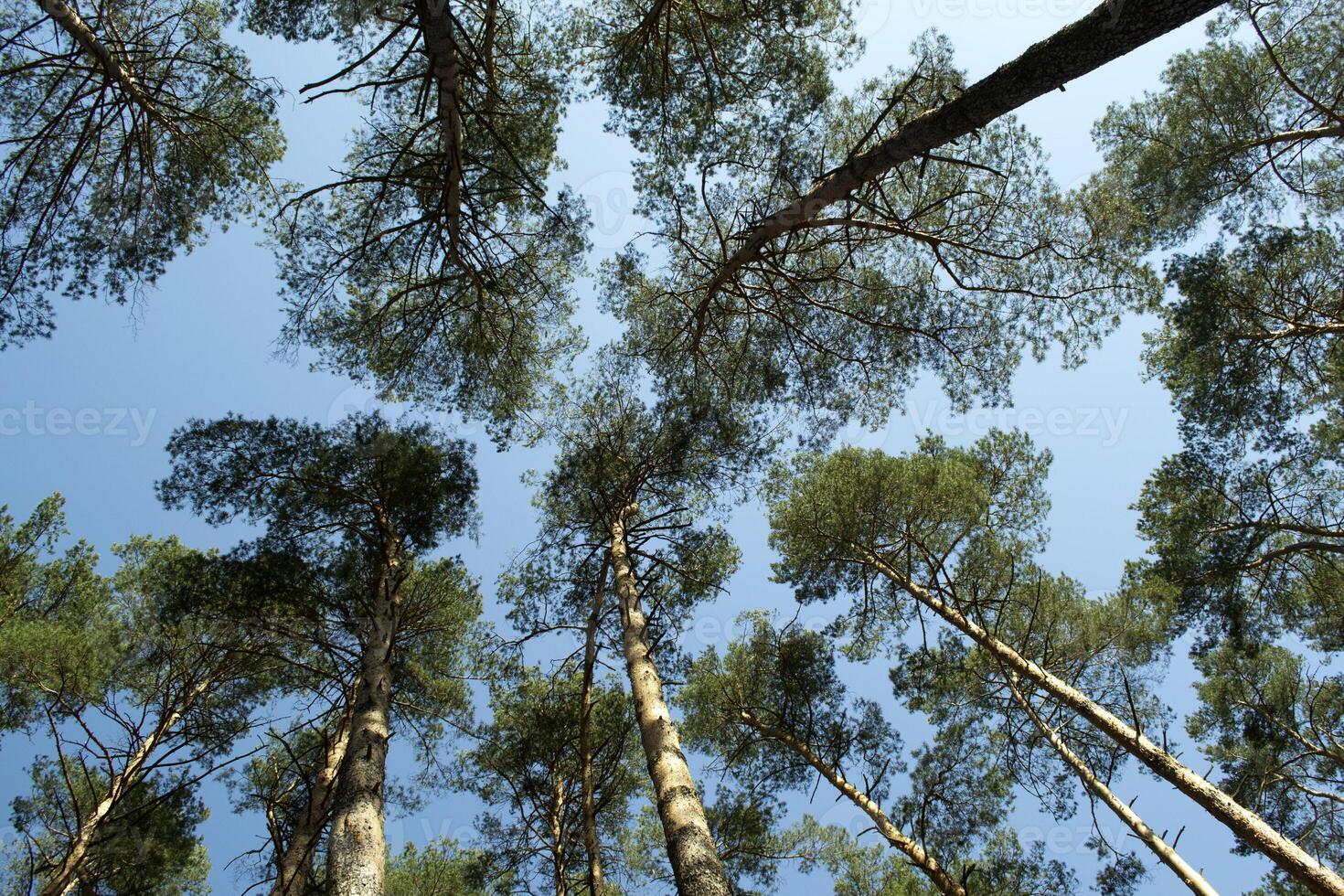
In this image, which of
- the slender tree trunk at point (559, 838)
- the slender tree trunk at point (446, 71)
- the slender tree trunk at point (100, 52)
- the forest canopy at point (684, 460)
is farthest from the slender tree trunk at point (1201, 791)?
the slender tree trunk at point (100, 52)

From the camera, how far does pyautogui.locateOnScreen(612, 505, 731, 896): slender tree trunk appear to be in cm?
374

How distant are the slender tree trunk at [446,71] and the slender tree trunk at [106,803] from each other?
5269 millimetres

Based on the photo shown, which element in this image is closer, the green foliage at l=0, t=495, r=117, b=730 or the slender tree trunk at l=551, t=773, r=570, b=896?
the slender tree trunk at l=551, t=773, r=570, b=896

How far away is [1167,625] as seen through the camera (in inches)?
368

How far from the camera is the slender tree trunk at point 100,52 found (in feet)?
18.0

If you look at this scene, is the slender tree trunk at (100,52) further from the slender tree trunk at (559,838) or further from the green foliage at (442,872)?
the green foliage at (442,872)

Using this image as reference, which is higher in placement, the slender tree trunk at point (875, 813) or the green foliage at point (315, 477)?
the green foliage at point (315, 477)

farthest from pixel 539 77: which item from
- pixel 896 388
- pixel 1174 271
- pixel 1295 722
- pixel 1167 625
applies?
pixel 1295 722

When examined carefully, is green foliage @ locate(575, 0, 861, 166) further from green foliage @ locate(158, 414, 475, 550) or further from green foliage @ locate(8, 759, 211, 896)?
green foliage @ locate(8, 759, 211, 896)

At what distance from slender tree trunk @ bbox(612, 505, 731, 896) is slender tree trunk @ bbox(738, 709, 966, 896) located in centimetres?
238

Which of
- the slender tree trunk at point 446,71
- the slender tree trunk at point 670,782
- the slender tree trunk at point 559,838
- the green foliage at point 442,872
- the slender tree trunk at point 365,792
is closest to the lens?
the slender tree trunk at point 670,782

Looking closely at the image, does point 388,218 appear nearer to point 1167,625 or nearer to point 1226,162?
point 1226,162

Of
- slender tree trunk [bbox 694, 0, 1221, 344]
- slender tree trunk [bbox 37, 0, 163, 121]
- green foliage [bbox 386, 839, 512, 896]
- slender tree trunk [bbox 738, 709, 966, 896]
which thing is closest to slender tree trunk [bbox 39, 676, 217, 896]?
green foliage [bbox 386, 839, 512, 896]

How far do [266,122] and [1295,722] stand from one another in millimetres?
16280
